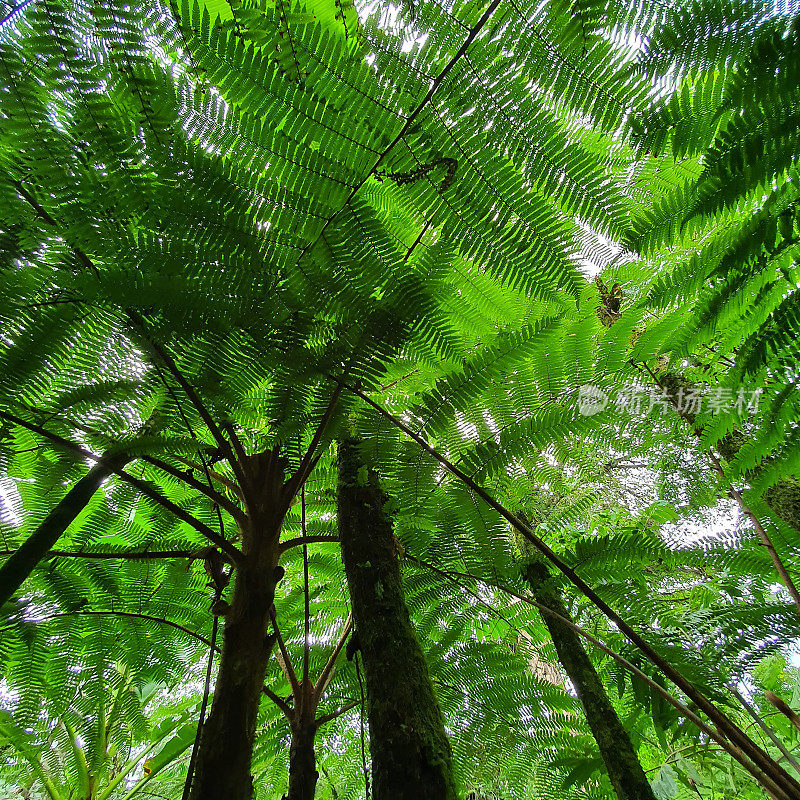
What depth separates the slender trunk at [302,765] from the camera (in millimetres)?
1451

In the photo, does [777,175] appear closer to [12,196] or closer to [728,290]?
[728,290]

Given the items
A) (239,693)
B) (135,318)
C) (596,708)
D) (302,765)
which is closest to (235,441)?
(135,318)

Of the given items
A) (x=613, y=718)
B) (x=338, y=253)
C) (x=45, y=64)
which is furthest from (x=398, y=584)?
(x=45, y=64)

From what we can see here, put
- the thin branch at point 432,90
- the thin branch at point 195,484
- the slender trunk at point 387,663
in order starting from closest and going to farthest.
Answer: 1. the slender trunk at point 387,663
2. the thin branch at point 432,90
3. the thin branch at point 195,484

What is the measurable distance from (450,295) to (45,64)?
1349 millimetres

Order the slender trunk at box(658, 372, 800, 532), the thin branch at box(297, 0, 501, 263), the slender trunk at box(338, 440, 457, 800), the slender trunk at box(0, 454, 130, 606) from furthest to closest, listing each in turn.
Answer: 1. the slender trunk at box(658, 372, 800, 532)
2. the thin branch at box(297, 0, 501, 263)
3. the slender trunk at box(338, 440, 457, 800)
4. the slender trunk at box(0, 454, 130, 606)

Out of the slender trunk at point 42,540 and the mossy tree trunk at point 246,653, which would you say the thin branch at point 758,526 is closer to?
the mossy tree trunk at point 246,653

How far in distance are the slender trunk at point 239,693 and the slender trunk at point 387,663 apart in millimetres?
333

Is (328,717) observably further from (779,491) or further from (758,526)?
(779,491)

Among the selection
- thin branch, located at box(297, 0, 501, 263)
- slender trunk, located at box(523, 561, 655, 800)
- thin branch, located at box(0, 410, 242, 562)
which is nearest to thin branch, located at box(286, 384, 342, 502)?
thin branch, located at box(0, 410, 242, 562)

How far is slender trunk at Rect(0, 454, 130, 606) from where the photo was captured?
2.78ft

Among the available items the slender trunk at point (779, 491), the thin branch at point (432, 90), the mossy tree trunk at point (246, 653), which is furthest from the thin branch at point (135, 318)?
the slender trunk at point (779, 491)

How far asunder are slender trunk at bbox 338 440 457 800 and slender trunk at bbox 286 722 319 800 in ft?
1.76

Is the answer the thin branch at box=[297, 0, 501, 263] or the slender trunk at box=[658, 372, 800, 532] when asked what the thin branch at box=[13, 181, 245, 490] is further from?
the slender trunk at box=[658, 372, 800, 532]
